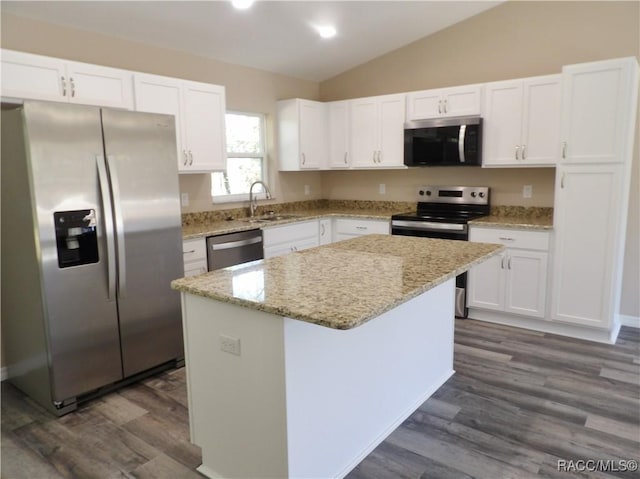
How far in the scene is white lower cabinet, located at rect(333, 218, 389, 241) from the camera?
14.9 feet

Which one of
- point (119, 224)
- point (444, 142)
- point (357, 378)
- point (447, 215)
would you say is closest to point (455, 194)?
point (447, 215)

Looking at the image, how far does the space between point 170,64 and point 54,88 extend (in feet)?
4.10

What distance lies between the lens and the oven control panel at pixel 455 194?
4461 mm

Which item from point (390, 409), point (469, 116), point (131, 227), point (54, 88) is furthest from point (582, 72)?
point (54, 88)

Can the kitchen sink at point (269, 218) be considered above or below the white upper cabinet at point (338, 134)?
below

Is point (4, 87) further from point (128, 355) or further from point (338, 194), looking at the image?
point (338, 194)

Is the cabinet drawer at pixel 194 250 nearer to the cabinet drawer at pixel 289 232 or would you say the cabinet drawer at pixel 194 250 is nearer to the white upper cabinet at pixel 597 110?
the cabinet drawer at pixel 289 232

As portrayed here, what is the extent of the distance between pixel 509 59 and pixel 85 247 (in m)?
3.87

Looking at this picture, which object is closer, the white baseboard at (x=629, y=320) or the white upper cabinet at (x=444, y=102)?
the white baseboard at (x=629, y=320)

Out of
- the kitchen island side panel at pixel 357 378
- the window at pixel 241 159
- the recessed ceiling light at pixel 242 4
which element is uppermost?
the recessed ceiling light at pixel 242 4

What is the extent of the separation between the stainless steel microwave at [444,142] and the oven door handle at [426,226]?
23.1 inches

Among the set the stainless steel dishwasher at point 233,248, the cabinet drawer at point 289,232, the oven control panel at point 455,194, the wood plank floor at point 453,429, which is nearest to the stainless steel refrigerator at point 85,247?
the wood plank floor at point 453,429

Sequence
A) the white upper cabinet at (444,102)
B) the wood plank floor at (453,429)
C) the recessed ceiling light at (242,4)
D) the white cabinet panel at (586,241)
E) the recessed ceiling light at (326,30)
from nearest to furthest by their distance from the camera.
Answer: the wood plank floor at (453,429) < the recessed ceiling light at (242,4) < the white cabinet panel at (586,241) < the recessed ceiling light at (326,30) < the white upper cabinet at (444,102)

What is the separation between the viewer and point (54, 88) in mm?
2857
